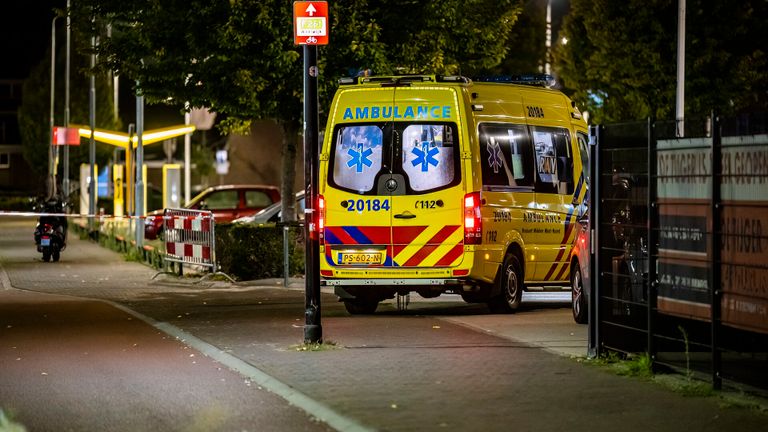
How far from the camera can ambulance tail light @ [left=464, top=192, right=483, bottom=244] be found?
16766 millimetres

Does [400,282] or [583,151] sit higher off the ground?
[583,151]

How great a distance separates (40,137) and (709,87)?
166 feet

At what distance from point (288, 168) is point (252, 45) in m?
2.69

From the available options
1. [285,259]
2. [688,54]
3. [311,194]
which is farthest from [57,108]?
[311,194]

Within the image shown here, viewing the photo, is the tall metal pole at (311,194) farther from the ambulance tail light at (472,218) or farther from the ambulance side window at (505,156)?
the ambulance side window at (505,156)

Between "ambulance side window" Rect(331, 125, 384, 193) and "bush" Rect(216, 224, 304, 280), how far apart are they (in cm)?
624

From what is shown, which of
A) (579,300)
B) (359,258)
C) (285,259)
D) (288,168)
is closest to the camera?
(579,300)

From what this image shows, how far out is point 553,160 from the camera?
18.4 meters

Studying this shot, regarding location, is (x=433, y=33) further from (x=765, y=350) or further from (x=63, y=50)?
(x=63, y=50)

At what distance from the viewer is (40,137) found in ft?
269

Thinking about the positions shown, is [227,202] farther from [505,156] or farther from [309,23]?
[309,23]

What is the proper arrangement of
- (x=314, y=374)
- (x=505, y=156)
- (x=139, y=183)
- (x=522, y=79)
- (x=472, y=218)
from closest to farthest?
(x=314, y=374) → (x=472, y=218) → (x=505, y=156) → (x=522, y=79) → (x=139, y=183)

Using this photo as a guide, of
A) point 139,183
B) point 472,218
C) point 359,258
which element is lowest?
point 359,258

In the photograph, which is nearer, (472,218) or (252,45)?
(472,218)
